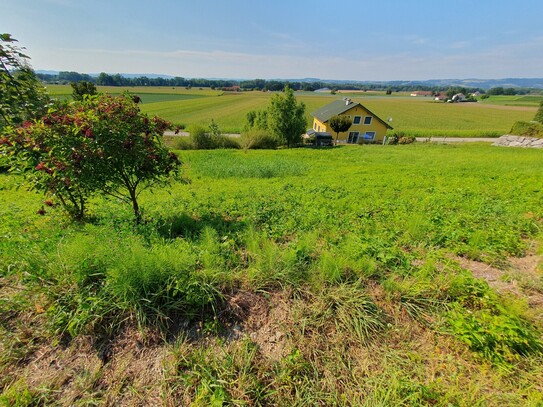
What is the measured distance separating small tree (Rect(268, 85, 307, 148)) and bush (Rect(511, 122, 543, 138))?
2317 centimetres

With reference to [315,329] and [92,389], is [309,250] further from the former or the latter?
[92,389]

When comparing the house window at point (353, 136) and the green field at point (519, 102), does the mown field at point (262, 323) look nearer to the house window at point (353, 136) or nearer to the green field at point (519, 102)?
the house window at point (353, 136)

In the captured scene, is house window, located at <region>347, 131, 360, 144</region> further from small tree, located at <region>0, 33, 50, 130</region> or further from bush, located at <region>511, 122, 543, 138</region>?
small tree, located at <region>0, 33, 50, 130</region>

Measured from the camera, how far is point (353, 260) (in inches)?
131

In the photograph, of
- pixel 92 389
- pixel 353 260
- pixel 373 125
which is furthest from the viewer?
pixel 373 125

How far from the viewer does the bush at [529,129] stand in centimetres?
2346

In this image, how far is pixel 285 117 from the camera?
29766mm

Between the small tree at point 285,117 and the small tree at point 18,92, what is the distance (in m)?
27.1

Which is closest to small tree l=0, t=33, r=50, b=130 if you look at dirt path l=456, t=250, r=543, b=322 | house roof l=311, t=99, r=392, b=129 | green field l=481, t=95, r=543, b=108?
dirt path l=456, t=250, r=543, b=322

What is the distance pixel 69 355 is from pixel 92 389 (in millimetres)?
479

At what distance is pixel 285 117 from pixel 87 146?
92.2 feet

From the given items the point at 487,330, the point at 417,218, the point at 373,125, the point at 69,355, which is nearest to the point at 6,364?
the point at 69,355

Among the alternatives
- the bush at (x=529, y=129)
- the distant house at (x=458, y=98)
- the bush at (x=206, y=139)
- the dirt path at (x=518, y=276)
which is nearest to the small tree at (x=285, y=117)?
the bush at (x=206, y=139)

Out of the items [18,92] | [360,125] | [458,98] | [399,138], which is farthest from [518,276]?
[458,98]
